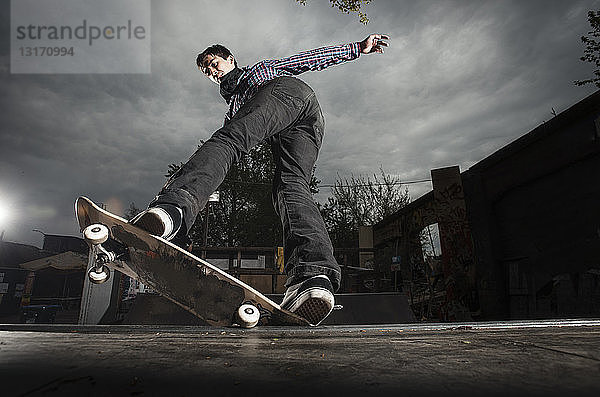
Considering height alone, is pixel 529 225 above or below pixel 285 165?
below

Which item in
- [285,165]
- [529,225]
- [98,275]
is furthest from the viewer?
[529,225]

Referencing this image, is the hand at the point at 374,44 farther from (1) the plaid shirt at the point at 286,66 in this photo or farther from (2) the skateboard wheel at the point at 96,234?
(2) the skateboard wheel at the point at 96,234

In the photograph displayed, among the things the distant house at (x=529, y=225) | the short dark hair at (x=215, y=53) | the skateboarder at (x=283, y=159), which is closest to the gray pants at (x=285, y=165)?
the skateboarder at (x=283, y=159)

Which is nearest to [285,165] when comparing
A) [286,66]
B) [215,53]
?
[286,66]

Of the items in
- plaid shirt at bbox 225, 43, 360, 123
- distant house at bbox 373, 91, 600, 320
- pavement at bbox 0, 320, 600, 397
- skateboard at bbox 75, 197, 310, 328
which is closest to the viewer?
pavement at bbox 0, 320, 600, 397

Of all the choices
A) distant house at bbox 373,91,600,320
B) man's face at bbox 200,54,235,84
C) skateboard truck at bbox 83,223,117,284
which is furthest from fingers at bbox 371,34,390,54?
distant house at bbox 373,91,600,320

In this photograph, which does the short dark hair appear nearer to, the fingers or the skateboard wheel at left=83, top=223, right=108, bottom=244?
the fingers

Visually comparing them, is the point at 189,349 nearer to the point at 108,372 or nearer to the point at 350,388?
the point at 108,372

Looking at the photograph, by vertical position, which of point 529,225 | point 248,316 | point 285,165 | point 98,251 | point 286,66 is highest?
point 286,66

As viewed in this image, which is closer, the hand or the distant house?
the hand

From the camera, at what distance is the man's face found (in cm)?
281

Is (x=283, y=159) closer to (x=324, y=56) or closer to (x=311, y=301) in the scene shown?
(x=324, y=56)

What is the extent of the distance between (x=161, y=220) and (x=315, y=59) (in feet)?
5.88

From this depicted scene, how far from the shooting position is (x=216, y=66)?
2.81 metres
